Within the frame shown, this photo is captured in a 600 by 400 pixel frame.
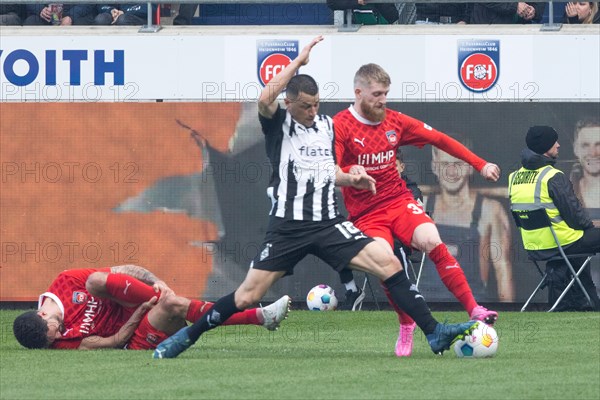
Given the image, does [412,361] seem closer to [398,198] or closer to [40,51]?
[398,198]

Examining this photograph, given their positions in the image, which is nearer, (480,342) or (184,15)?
(480,342)

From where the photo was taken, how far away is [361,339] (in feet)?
37.2

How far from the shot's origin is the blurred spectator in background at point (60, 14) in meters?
16.5

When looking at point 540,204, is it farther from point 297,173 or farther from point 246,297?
point 246,297

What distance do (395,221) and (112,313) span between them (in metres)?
2.32

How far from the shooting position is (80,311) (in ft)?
32.9

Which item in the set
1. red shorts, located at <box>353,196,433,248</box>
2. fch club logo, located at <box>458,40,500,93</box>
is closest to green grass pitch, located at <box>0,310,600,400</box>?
red shorts, located at <box>353,196,433,248</box>

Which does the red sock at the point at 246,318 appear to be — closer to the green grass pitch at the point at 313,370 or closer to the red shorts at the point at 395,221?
the green grass pitch at the point at 313,370

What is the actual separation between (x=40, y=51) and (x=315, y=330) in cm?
547

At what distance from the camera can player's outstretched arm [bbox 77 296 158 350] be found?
32.7ft

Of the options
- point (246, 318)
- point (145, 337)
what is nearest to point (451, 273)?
point (246, 318)

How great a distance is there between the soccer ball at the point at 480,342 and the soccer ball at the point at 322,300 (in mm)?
5973

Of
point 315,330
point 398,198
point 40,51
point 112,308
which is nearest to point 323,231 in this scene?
point 398,198

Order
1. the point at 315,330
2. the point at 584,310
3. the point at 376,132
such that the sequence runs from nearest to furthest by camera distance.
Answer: the point at 376,132, the point at 315,330, the point at 584,310
